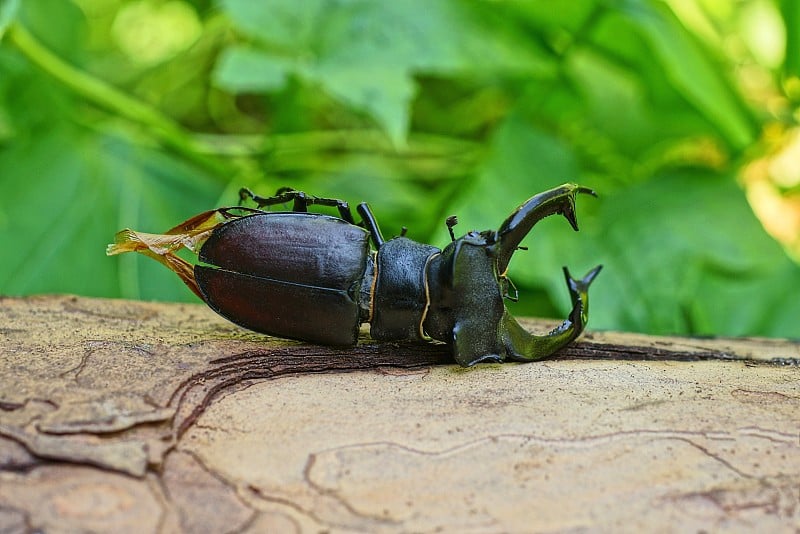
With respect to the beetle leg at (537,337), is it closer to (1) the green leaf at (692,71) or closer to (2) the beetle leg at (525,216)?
(2) the beetle leg at (525,216)

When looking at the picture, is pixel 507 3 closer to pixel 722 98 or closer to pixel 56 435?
pixel 722 98

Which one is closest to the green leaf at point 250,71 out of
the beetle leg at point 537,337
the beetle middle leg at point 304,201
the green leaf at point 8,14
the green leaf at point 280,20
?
the green leaf at point 280,20

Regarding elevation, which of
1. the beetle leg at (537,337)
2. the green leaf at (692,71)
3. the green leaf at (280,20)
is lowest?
the beetle leg at (537,337)

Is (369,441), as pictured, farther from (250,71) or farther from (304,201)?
(250,71)

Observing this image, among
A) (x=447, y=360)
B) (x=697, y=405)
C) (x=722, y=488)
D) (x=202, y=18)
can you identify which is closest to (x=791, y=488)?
(x=722, y=488)

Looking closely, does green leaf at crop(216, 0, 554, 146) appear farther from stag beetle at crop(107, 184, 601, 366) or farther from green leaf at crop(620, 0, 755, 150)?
stag beetle at crop(107, 184, 601, 366)

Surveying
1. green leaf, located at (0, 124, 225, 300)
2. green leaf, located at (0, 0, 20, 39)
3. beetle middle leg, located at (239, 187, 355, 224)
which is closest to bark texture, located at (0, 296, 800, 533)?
beetle middle leg, located at (239, 187, 355, 224)

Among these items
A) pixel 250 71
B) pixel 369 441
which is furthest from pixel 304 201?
pixel 250 71

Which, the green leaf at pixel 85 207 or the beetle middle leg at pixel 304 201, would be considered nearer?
the beetle middle leg at pixel 304 201
